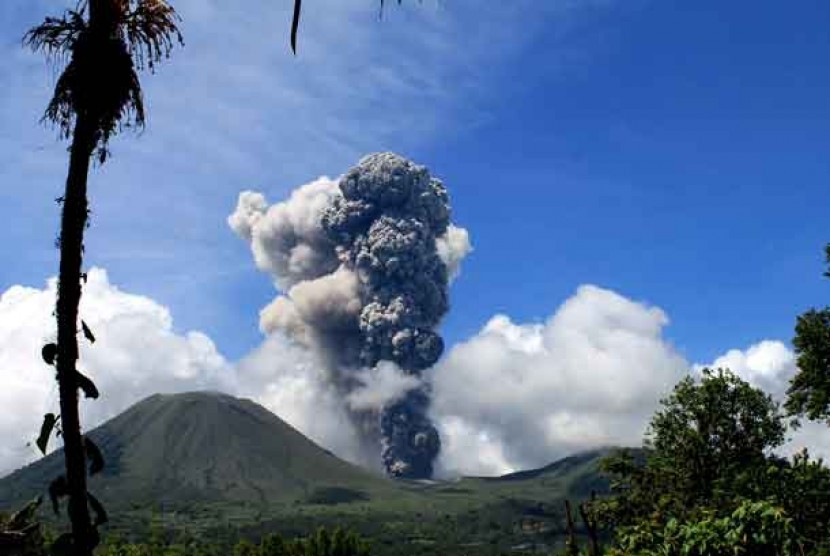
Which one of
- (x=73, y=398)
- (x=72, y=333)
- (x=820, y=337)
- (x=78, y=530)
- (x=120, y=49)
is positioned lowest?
(x=78, y=530)

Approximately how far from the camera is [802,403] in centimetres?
4203

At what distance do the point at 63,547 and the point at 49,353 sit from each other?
65.5 inches

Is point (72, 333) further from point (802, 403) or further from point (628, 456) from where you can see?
point (628, 456)

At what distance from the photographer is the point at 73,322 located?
25.1 ft

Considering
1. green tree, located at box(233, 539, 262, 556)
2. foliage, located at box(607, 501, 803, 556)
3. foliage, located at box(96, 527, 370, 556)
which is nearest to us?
foliage, located at box(607, 501, 803, 556)

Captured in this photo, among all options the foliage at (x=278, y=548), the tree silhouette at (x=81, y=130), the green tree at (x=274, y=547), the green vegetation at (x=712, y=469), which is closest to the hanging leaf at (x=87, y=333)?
the tree silhouette at (x=81, y=130)

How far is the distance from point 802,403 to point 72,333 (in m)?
41.4

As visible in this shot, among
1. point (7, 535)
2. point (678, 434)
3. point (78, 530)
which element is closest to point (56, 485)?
point (78, 530)

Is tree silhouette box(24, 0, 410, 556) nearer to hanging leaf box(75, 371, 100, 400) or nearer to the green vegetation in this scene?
hanging leaf box(75, 371, 100, 400)

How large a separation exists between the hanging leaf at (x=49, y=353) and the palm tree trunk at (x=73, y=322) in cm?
4

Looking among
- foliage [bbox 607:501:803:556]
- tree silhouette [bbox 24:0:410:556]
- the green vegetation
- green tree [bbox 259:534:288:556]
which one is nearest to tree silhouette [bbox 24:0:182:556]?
tree silhouette [bbox 24:0:410:556]

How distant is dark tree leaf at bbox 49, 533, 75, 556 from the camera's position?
701cm

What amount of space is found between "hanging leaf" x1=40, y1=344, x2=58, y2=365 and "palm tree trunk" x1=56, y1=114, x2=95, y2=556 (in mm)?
44

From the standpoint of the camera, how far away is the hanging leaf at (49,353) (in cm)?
747
